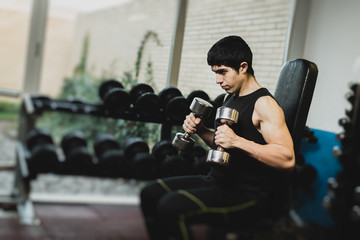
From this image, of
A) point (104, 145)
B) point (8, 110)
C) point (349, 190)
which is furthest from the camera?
point (8, 110)

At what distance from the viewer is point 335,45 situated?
112 cm

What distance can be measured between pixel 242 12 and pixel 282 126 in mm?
435

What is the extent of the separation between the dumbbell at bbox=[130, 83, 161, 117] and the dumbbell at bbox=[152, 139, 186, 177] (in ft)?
0.35

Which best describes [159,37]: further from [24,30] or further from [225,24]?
[24,30]

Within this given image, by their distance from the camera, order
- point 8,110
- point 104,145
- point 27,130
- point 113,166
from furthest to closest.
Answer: point 8,110, point 27,130, point 104,145, point 113,166

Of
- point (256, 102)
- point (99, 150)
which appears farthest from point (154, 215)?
point (99, 150)

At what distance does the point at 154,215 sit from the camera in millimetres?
1088

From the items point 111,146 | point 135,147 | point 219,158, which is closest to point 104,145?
point 111,146

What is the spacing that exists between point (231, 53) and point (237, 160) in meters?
0.30

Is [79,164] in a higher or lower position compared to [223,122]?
lower

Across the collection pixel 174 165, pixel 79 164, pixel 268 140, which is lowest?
pixel 79 164

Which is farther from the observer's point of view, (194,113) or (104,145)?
(104,145)

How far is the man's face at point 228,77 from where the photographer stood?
993 millimetres

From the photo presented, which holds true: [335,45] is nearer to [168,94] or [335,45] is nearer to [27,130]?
[168,94]
